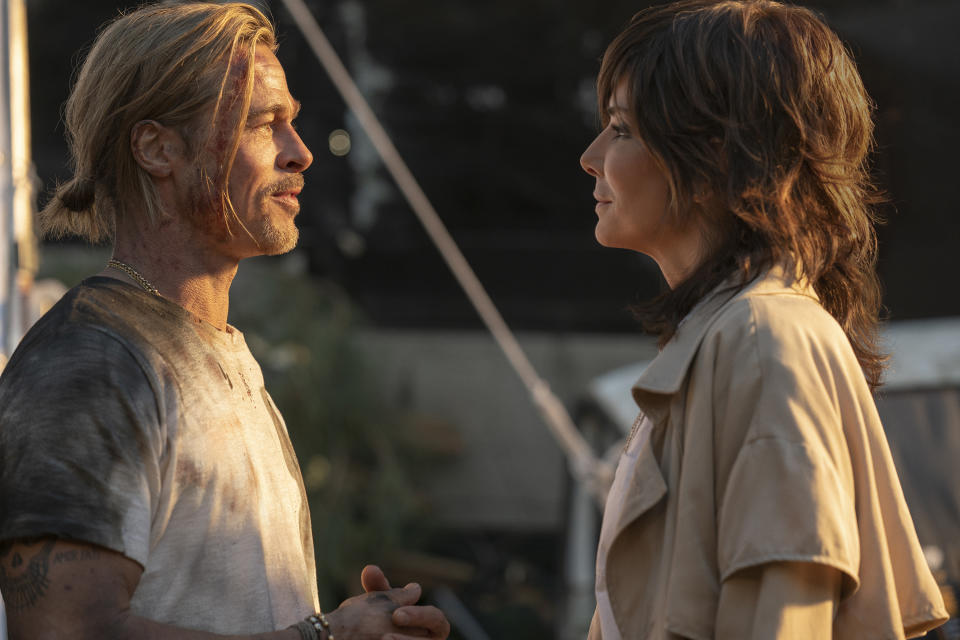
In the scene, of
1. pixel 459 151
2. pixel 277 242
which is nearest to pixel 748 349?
pixel 277 242

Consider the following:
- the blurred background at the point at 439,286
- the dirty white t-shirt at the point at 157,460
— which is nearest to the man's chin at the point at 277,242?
the dirty white t-shirt at the point at 157,460

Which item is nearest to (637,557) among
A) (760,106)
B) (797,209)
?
(797,209)

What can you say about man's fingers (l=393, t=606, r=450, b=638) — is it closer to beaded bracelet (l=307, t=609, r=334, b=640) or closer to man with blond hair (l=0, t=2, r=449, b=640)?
man with blond hair (l=0, t=2, r=449, b=640)

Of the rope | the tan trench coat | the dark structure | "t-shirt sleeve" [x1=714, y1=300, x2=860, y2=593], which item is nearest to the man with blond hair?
the tan trench coat

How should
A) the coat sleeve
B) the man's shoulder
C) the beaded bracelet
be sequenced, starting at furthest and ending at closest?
the beaded bracelet, the man's shoulder, the coat sleeve

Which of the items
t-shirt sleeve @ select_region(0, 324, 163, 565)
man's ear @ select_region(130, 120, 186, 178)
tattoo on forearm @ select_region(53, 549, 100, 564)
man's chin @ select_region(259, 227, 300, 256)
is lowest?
tattoo on forearm @ select_region(53, 549, 100, 564)

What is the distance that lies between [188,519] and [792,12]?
113 cm

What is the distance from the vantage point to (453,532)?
8180 mm

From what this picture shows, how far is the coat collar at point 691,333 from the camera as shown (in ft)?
5.06

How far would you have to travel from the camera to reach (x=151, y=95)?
169cm

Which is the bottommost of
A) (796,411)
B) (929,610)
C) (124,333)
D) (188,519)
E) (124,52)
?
(929,610)

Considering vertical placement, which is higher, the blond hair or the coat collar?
the blond hair

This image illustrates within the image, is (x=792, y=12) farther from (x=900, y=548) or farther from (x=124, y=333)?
(x=124, y=333)

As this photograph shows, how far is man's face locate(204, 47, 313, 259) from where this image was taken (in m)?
1.79
